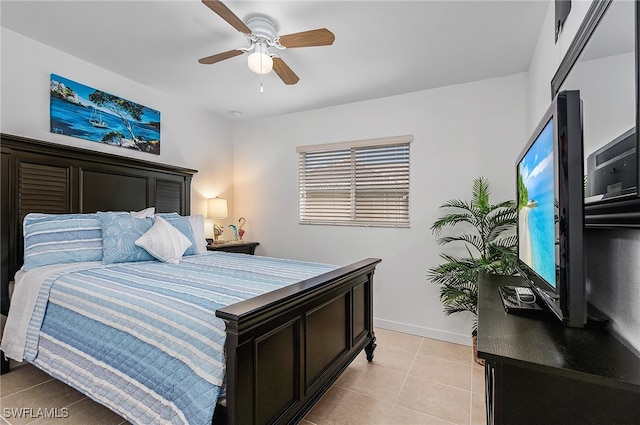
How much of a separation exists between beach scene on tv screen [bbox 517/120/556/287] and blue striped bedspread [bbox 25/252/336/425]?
4.05 feet

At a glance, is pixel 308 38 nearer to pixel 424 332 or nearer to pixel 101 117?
pixel 101 117

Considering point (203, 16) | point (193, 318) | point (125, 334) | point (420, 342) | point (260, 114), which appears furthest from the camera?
point (260, 114)

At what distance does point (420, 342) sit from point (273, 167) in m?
2.77

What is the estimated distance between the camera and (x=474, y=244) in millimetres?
2988

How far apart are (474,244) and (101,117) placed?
3.76m

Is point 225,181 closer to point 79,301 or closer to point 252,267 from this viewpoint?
point 252,267

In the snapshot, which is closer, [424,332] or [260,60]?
[260,60]

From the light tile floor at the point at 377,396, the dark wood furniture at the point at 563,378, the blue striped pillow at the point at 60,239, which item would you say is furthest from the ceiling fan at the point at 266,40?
the light tile floor at the point at 377,396

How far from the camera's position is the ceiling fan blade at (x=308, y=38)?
6.31ft

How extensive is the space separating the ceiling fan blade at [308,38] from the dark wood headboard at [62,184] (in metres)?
2.04

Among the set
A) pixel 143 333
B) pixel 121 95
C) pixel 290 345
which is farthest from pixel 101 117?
pixel 290 345

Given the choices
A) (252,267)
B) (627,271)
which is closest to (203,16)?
(252,267)

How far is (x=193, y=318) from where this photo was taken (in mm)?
1368

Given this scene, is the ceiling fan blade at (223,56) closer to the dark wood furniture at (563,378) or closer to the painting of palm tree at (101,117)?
the painting of palm tree at (101,117)
